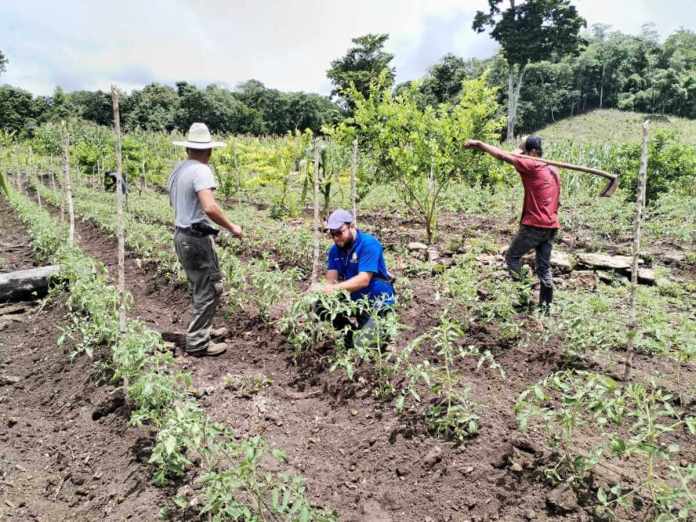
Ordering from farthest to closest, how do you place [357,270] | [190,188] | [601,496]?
[190,188], [357,270], [601,496]

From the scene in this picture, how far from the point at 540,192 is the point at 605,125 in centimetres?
5091

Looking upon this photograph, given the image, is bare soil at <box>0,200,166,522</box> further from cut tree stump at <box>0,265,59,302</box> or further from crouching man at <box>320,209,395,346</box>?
crouching man at <box>320,209,395,346</box>

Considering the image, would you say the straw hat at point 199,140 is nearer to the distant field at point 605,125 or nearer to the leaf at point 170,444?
the leaf at point 170,444

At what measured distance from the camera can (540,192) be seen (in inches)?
185

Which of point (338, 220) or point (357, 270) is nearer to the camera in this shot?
point (338, 220)

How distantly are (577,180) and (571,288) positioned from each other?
7347 mm

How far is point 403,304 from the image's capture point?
4.91 meters

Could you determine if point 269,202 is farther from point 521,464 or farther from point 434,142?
point 521,464

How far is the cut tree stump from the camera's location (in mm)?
5766

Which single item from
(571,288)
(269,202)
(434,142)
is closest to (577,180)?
(434,142)

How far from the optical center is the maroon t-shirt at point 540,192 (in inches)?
183

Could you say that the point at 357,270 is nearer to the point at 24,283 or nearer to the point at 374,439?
the point at 374,439

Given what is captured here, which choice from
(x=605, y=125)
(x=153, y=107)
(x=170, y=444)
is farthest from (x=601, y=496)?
(x=605, y=125)

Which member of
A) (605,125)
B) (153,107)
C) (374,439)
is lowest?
(374,439)
